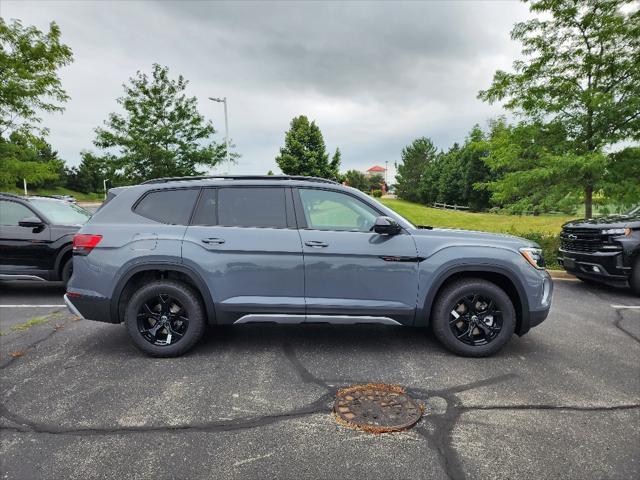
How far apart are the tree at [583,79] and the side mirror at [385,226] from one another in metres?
6.33

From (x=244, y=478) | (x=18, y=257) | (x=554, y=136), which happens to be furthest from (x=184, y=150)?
(x=244, y=478)

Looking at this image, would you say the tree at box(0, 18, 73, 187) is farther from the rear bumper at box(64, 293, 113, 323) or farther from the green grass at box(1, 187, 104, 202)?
the green grass at box(1, 187, 104, 202)

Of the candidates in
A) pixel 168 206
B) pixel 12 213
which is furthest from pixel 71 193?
pixel 168 206

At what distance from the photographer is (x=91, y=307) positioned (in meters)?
3.88

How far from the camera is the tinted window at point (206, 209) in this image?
13.0ft

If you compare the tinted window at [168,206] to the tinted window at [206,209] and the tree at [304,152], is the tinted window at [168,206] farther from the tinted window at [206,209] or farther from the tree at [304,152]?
the tree at [304,152]

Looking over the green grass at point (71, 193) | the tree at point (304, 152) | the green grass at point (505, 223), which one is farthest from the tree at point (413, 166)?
the green grass at point (71, 193)

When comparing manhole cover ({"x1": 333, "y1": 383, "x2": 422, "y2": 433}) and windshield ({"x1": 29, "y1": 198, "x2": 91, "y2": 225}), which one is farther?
windshield ({"x1": 29, "y1": 198, "x2": 91, "y2": 225})

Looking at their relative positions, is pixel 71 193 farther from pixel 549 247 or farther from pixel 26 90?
pixel 549 247

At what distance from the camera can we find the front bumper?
650 cm

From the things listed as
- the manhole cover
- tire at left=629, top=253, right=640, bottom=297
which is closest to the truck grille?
tire at left=629, top=253, right=640, bottom=297

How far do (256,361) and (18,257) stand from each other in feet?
17.3

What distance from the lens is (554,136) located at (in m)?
9.10

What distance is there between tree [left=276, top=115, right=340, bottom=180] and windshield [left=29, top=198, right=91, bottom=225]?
28.9 meters
